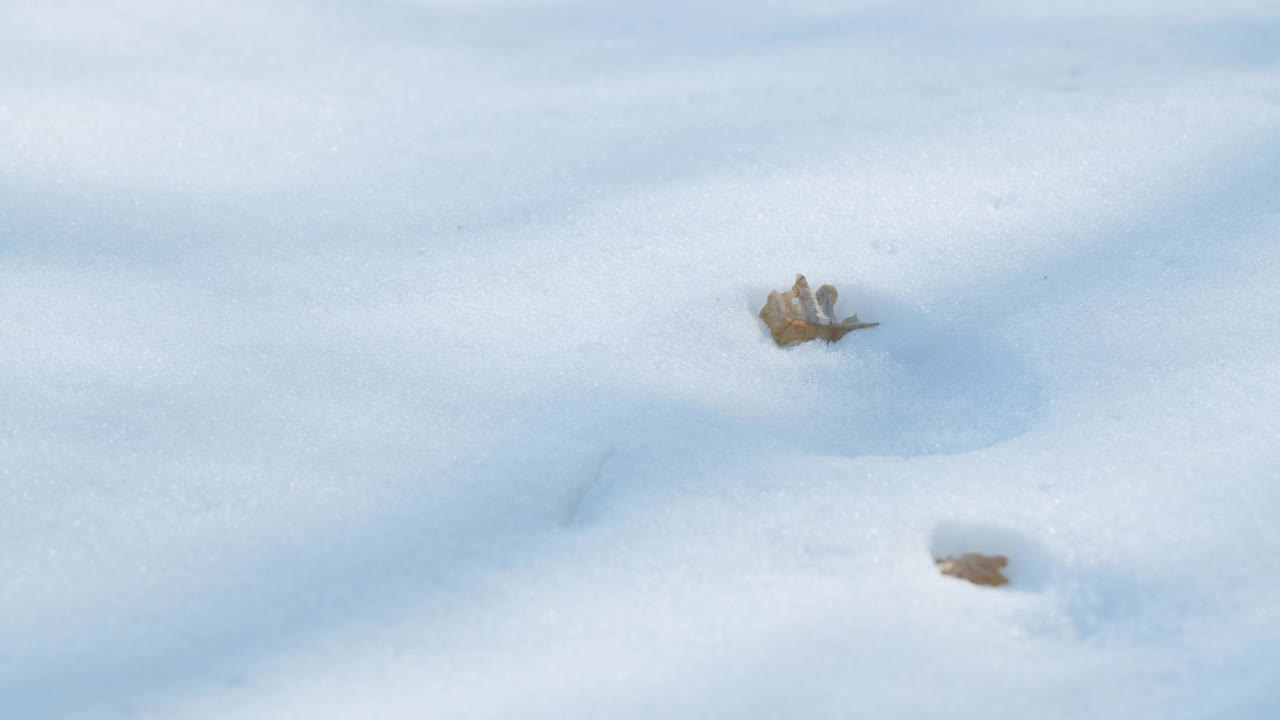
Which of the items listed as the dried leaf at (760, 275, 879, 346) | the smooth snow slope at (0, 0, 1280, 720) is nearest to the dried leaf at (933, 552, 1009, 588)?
the smooth snow slope at (0, 0, 1280, 720)

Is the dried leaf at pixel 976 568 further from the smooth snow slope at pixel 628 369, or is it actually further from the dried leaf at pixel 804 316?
the dried leaf at pixel 804 316

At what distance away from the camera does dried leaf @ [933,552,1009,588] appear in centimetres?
105

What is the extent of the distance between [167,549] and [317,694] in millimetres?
238

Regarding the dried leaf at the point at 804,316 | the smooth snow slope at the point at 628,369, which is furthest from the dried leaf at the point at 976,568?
the dried leaf at the point at 804,316

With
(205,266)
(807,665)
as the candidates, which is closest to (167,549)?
(205,266)

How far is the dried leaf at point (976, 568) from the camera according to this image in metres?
1.05

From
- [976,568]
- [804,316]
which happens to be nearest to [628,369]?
[804,316]

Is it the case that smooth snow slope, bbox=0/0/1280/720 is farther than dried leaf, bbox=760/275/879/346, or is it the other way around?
Answer: dried leaf, bbox=760/275/879/346

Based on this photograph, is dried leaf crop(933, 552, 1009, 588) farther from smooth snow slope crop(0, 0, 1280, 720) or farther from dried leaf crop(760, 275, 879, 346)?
dried leaf crop(760, 275, 879, 346)

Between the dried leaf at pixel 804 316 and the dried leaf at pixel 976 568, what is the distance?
1.23 feet

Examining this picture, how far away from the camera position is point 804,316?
136cm

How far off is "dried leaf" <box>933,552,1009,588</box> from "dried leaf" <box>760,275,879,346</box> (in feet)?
1.23

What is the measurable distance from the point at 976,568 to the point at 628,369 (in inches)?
17.8

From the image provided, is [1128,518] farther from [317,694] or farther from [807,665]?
[317,694]
